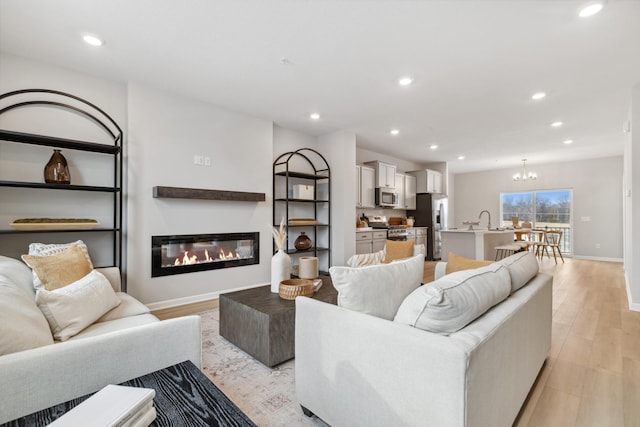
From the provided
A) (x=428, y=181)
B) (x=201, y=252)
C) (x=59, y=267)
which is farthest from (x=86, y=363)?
(x=428, y=181)

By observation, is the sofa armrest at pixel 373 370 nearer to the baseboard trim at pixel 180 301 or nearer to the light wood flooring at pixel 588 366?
the light wood flooring at pixel 588 366

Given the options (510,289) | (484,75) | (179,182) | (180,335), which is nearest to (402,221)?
(484,75)

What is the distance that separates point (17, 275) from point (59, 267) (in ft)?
0.78

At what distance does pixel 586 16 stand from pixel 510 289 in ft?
7.09

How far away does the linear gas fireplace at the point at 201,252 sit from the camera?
3623 millimetres

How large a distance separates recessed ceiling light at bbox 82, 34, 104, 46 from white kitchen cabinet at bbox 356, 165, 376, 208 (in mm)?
4335

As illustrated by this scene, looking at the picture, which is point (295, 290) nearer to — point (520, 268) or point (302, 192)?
point (520, 268)

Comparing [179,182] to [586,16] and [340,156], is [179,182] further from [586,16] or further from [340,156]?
[586,16]

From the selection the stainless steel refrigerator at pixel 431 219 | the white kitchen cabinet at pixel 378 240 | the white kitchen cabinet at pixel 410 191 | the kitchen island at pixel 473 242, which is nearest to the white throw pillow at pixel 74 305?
the white kitchen cabinet at pixel 378 240

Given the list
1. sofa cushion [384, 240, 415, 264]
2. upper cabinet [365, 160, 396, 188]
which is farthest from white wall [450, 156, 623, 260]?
sofa cushion [384, 240, 415, 264]

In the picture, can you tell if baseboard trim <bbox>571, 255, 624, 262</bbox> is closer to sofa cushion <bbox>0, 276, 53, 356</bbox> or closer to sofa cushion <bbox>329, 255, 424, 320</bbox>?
sofa cushion <bbox>329, 255, 424, 320</bbox>

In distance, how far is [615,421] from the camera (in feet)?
5.45

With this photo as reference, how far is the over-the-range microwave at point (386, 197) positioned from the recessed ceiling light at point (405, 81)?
10.4 ft

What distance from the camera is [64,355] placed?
3.48ft
